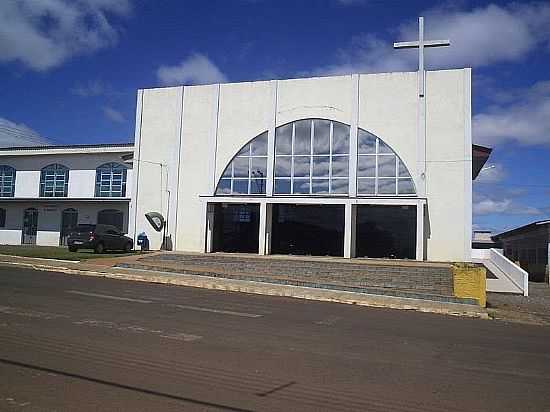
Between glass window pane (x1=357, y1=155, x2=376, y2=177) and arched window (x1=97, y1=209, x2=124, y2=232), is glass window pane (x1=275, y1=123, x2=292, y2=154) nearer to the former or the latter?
glass window pane (x1=357, y1=155, x2=376, y2=177)

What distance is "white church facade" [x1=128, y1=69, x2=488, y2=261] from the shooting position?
2780cm

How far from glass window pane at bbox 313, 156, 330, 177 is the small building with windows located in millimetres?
13470

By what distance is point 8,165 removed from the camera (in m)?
40.3

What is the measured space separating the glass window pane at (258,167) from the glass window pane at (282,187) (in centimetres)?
100

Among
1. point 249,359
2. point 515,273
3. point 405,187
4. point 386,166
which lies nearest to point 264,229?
point 386,166

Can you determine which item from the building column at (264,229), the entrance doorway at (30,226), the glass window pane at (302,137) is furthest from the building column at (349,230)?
the entrance doorway at (30,226)

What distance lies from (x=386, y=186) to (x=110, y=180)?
1931 cm

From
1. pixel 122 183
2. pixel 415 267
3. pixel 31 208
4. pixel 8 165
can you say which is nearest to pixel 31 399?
pixel 415 267

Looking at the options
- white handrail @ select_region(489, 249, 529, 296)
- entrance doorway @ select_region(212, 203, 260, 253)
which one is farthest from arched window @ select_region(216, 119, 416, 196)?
white handrail @ select_region(489, 249, 529, 296)

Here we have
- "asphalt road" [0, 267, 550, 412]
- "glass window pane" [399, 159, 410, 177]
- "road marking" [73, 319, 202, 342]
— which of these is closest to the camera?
"asphalt road" [0, 267, 550, 412]

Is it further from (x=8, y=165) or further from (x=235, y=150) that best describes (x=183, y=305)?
(x=8, y=165)

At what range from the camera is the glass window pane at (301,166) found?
98.5 ft

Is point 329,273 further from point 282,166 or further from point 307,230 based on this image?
point 307,230

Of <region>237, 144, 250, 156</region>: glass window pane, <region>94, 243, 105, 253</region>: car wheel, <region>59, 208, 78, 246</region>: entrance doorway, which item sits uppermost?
<region>237, 144, 250, 156</region>: glass window pane
